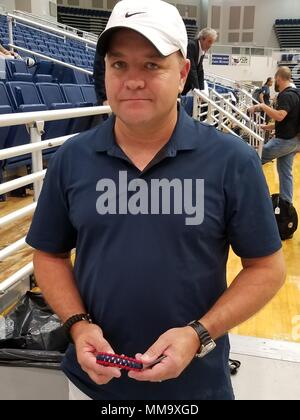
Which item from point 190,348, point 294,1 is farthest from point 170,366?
point 294,1

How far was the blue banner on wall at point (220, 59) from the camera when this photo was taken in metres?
18.2

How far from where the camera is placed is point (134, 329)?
35.6 inches

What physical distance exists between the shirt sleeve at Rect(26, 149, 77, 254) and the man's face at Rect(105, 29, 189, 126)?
206mm

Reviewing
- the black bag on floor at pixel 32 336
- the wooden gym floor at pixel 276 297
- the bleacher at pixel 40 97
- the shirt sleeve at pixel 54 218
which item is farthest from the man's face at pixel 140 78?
the bleacher at pixel 40 97

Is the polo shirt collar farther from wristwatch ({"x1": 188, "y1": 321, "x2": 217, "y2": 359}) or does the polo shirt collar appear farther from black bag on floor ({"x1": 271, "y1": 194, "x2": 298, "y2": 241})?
black bag on floor ({"x1": 271, "y1": 194, "x2": 298, "y2": 241})

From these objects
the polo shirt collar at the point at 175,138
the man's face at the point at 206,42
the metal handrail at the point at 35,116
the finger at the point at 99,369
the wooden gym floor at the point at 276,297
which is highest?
the man's face at the point at 206,42

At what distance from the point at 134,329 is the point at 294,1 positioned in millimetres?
24235

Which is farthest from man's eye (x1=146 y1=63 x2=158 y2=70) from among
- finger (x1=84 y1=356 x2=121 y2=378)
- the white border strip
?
the white border strip

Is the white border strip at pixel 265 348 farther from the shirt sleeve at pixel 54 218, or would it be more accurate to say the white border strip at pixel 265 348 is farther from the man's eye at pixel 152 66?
the man's eye at pixel 152 66

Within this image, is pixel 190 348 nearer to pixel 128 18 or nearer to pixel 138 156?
pixel 138 156

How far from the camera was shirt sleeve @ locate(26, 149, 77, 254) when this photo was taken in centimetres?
93

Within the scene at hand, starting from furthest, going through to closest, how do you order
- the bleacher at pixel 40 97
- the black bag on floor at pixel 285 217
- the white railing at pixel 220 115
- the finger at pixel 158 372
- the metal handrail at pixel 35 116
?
the white railing at pixel 220 115 → the black bag on floor at pixel 285 217 → the bleacher at pixel 40 97 → the metal handrail at pixel 35 116 → the finger at pixel 158 372

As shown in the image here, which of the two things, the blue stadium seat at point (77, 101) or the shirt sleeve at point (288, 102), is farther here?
the blue stadium seat at point (77, 101)

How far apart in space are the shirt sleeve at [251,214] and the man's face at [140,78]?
211 mm
